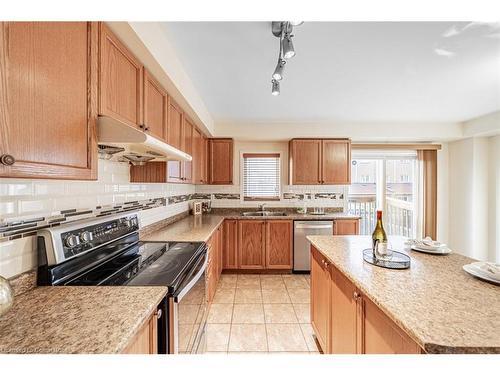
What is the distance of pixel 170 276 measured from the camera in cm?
115

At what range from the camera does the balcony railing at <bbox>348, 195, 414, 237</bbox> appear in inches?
167

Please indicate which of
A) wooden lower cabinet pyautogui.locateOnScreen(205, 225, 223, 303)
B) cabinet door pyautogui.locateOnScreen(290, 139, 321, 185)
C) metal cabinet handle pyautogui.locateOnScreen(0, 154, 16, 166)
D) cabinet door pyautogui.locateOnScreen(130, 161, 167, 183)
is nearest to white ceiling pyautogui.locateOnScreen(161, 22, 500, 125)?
cabinet door pyautogui.locateOnScreen(290, 139, 321, 185)

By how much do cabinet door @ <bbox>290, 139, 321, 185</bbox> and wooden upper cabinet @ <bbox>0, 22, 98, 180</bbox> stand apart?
3.11m

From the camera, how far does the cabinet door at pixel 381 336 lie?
833 millimetres

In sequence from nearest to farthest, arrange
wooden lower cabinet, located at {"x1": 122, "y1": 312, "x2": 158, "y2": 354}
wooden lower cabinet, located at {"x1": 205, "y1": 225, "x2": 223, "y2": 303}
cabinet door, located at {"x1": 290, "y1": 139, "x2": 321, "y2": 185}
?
wooden lower cabinet, located at {"x1": 122, "y1": 312, "x2": 158, "y2": 354}
wooden lower cabinet, located at {"x1": 205, "y1": 225, "x2": 223, "y2": 303}
cabinet door, located at {"x1": 290, "y1": 139, "x2": 321, "y2": 185}

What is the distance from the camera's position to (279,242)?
3506 millimetres

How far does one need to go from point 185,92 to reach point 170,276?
1644 millimetres

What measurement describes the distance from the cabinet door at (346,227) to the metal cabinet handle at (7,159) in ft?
11.6

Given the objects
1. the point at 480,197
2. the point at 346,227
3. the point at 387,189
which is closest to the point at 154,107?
the point at 346,227

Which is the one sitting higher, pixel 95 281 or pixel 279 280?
pixel 95 281

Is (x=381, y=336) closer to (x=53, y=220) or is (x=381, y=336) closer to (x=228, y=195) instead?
(x=53, y=220)

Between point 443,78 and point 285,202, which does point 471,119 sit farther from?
point 285,202

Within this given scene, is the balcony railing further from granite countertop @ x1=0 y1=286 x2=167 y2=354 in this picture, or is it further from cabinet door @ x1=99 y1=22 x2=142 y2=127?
granite countertop @ x1=0 y1=286 x2=167 y2=354
